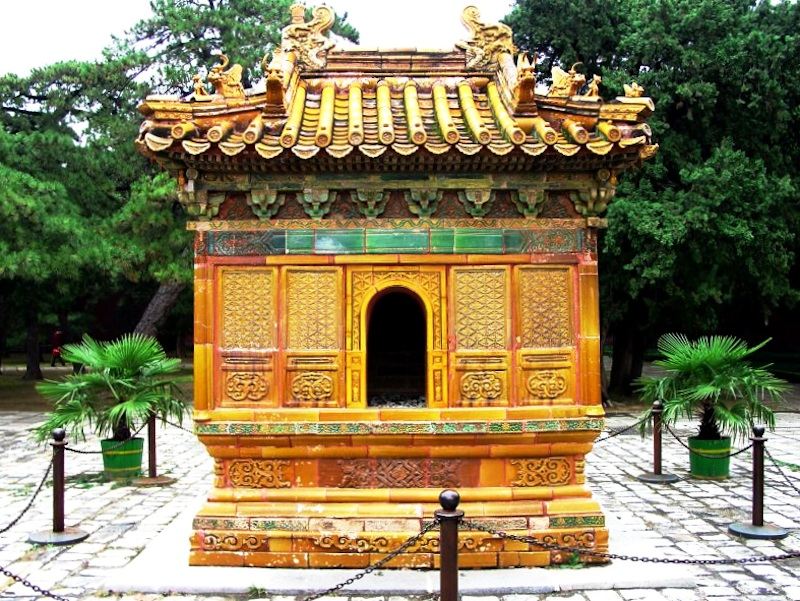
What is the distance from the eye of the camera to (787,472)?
38.9ft

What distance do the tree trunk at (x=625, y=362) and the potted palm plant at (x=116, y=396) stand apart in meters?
13.7

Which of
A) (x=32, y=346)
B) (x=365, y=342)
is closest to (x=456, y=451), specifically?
(x=365, y=342)

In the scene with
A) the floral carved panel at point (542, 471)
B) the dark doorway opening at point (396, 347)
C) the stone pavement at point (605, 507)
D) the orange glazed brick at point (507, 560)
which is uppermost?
the dark doorway opening at point (396, 347)

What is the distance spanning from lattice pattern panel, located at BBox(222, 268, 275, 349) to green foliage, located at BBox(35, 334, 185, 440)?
191 inches

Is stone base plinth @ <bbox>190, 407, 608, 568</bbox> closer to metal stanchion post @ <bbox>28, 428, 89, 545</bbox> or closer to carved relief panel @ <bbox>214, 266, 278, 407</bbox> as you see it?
carved relief panel @ <bbox>214, 266, 278, 407</bbox>

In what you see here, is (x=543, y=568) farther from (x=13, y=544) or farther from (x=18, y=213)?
(x=18, y=213)

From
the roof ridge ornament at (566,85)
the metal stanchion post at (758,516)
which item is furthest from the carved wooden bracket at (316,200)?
the metal stanchion post at (758,516)

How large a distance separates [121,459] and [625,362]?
15.0 metres

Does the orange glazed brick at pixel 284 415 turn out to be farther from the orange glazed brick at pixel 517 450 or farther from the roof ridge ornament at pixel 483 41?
the roof ridge ornament at pixel 483 41

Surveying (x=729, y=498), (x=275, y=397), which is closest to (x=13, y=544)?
(x=275, y=397)

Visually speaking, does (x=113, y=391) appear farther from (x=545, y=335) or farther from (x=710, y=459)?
(x=710, y=459)

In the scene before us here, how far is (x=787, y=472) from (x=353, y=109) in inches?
355

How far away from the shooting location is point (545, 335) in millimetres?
7082

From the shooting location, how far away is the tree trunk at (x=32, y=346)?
2705 centimetres
